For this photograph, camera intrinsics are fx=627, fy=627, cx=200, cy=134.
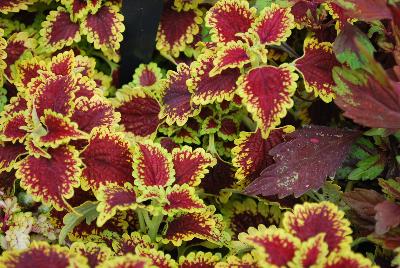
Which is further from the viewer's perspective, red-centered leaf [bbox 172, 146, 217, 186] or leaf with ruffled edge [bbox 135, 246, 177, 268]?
red-centered leaf [bbox 172, 146, 217, 186]

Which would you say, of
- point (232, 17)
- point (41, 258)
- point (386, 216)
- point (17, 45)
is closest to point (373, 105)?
point (386, 216)

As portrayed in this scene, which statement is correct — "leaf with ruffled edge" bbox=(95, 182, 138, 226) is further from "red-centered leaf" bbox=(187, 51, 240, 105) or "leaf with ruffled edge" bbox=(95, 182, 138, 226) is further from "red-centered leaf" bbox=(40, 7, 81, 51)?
"red-centered leaf" bbox=(40, 7, 81, 51)

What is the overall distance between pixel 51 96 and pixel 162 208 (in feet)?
1.07

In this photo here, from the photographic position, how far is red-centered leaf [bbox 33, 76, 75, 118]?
1.25 m

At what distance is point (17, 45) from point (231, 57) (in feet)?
1.99

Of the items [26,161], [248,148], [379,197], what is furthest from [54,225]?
[379,197]

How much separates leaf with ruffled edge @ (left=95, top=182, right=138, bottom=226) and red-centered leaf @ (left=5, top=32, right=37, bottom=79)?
0.53 meters

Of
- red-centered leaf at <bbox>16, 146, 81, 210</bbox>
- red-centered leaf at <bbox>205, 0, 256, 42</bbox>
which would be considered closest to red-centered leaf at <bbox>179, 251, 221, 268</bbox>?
red-centered leaf at <bbox>16, 146, 81, 210</bbox>

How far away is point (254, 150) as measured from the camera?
133cm

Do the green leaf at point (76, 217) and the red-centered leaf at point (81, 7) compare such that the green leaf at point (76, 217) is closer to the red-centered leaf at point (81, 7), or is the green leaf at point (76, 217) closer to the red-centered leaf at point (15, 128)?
the red-centered leaf at point (15, 128)

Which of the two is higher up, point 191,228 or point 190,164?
point 190,164

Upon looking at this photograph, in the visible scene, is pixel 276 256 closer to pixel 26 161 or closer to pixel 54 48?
pixel 26 161

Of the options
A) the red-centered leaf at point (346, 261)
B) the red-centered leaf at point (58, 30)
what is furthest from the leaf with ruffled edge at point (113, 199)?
the red-centered leaf at point (58, 30)

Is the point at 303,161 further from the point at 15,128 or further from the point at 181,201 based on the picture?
the point at 15,128
